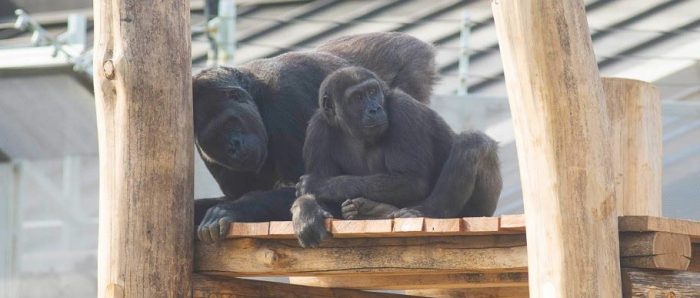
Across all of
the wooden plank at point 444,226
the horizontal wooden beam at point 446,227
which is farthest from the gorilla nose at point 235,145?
the wooden plank at point 444,226

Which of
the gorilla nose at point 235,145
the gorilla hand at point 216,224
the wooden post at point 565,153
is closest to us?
the wooden post at point 565,153

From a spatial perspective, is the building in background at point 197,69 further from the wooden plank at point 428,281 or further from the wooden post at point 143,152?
the wooden post at point 143,152

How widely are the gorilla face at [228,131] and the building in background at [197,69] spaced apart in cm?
331

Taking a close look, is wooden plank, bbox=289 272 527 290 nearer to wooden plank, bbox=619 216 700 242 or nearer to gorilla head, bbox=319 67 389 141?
gorilla head, bbox=319 67 389 141

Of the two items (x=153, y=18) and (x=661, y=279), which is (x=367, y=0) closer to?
(x=153, y=18)

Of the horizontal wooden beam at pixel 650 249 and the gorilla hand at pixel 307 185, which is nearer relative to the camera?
the horizontal wooden beam at pixel 650 249

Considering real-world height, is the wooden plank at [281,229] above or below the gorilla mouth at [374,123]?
below

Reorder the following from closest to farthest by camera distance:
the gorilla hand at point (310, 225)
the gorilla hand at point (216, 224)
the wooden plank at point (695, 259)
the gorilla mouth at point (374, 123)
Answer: the gorilla hand at point (310, 225) → the wooden plank at point (695, 259) → the gorilla hand at point (216, 224) → the gorilla mouth at point (374, 123)

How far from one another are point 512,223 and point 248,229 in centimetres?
118

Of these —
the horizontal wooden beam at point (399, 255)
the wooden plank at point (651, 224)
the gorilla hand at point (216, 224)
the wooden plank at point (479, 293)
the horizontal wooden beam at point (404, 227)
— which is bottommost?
the wooden plank at point (479, 293)

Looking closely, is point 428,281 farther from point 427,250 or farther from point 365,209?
point 427,250

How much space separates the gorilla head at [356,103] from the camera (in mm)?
5730

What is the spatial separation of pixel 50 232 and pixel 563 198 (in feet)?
26.6

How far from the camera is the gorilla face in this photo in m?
5.97
